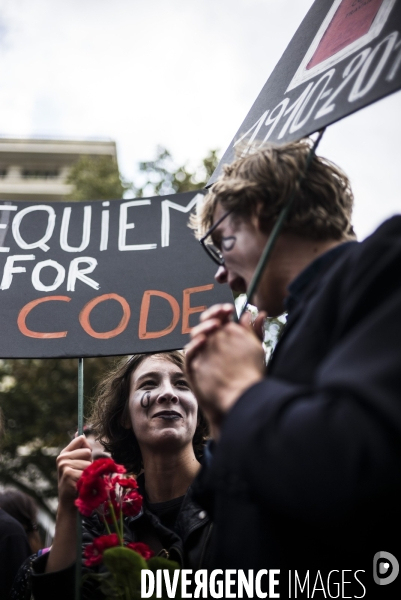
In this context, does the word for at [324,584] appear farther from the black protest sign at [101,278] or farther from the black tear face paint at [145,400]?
the black tear face paint at [145,400]

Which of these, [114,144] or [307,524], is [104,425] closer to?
[307,524]

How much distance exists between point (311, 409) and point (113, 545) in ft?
3.35

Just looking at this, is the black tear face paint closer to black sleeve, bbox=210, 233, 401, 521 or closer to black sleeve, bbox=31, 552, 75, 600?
black sleeve, bbox=31, 552, 75, 600

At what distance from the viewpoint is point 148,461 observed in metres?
2.50

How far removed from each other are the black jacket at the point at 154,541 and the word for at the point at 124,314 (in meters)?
0.60

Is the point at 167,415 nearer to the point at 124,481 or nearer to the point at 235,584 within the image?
the point at 124,481

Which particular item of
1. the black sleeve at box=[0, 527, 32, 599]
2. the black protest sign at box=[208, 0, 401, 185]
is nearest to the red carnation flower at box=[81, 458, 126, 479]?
the black protest sign at box=[208, 0, 401, 185]

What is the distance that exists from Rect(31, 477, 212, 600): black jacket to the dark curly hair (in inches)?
14.8

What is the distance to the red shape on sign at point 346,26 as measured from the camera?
1794mm

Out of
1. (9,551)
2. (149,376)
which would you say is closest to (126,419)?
(149,376)

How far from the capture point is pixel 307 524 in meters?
1.03

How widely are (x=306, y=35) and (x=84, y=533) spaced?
1816mm

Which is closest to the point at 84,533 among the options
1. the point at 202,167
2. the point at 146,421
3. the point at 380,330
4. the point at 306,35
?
the point at 146,421

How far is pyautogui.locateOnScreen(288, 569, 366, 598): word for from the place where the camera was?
1.21m
